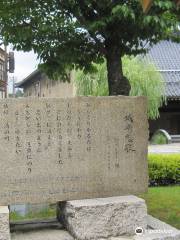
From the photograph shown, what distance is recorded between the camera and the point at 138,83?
1128 inches

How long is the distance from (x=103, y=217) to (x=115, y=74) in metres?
3.06

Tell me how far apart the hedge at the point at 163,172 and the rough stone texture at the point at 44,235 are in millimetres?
5551

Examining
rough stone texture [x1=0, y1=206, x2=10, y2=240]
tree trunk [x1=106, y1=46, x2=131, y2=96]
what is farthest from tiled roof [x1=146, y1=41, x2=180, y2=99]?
rough stone texture [x1=0, y1=206, x2=10, y2=240]

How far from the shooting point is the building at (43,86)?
3487 centimetres

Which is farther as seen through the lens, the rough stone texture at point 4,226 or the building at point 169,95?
the building at point 169,95

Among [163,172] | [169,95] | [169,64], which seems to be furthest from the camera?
[169,64]

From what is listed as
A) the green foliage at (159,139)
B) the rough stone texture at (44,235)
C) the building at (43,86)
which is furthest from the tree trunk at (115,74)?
the building at (43,86)

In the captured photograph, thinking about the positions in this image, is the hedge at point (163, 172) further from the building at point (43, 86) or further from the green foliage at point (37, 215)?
the building at point (43, 86)

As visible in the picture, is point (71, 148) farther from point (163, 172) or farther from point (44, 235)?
point (163, 172)

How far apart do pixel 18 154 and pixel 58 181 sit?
58 centimetres

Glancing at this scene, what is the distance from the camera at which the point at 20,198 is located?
576 cm

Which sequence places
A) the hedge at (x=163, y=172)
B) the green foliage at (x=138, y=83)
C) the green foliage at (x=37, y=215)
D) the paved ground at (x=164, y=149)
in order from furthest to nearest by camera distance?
the green foliage at (x=138, y=83) < the paved ground at (x=164, y=149) < the hedge at (x=163, y=172) < the green foliage at (x=37, y=215)

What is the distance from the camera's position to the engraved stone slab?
573 cm

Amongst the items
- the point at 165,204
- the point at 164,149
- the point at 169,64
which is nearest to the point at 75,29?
the point at 165,204
